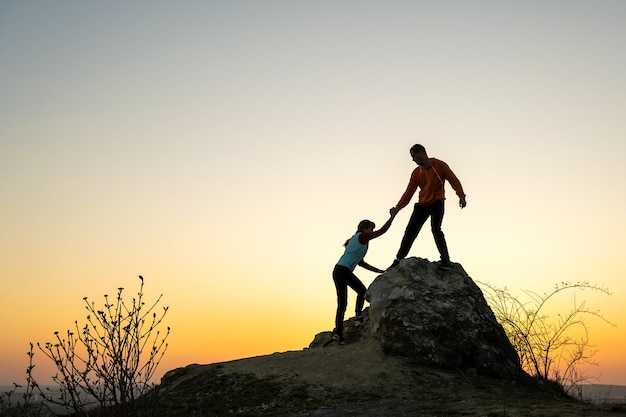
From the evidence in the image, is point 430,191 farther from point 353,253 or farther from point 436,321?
point 436,321

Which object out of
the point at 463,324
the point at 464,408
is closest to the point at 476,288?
the point at 463,324

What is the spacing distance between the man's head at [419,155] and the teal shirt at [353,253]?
196 centimetres

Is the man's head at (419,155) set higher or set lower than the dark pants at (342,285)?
higher

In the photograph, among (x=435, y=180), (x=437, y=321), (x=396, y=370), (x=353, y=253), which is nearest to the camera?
(x=396, y=370)

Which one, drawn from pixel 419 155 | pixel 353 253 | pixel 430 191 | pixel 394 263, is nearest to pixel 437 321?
pixel 394 263

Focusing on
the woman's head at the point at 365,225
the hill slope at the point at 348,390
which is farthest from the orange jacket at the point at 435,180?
the hill slope at the point at 348,390

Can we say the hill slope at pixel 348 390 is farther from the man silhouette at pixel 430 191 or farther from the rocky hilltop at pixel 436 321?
the man silhouette at pixel 430 191

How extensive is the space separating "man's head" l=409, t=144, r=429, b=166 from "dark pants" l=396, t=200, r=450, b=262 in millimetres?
857

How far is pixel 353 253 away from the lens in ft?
40.7

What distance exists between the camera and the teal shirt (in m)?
12.4

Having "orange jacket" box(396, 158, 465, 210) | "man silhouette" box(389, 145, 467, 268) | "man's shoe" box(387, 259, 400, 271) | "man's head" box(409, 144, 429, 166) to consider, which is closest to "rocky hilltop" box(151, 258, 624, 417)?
"man's shoe" box(387, 259, 400, 271)

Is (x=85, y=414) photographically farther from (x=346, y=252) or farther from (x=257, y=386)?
(x=346, y=252)

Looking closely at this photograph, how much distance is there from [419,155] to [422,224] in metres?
1.46

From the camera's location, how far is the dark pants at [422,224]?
1193cm
